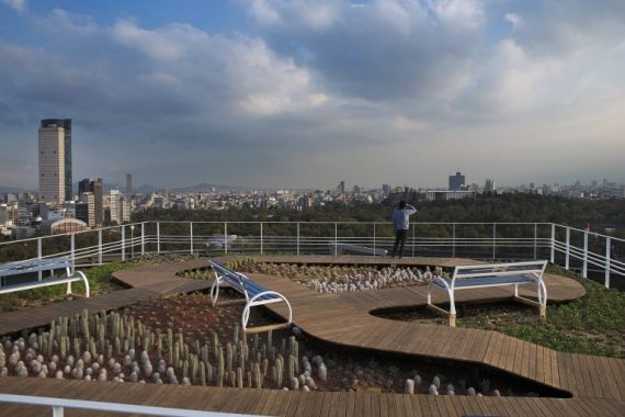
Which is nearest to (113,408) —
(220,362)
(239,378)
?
(239,378)

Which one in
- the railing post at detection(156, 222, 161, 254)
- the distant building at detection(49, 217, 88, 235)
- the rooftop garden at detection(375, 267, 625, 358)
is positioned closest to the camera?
the rooftop garden at detection(375, 267, 625, 358)

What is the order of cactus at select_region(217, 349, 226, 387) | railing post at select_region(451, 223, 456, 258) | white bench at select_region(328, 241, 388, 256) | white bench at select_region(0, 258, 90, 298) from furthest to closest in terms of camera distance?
railing post at select_region(451, 223, 456, 258), white bench at select_region(328, 241, 388, 256), white bench at select_region(0, 258, 90, 298), cactus at select_region(217, 349, 226, 387)

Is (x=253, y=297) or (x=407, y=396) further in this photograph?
(x=253, y=297)

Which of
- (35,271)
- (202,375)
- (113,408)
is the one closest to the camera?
(113,408)

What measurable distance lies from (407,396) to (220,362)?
202 centimetres

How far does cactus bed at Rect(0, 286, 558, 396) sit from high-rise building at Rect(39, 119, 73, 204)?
95.2 feet

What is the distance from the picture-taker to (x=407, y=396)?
4.10m

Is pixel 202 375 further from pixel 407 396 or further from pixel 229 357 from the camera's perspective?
pixel 407 396

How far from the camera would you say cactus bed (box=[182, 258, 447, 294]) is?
1009cm

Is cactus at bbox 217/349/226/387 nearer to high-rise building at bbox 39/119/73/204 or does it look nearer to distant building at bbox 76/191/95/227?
distant building at bbox 76/191/95/227

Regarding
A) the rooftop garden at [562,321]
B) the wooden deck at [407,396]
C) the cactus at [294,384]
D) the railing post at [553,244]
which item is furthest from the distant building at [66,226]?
the railing post at [553,244]

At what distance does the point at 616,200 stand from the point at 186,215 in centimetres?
2041

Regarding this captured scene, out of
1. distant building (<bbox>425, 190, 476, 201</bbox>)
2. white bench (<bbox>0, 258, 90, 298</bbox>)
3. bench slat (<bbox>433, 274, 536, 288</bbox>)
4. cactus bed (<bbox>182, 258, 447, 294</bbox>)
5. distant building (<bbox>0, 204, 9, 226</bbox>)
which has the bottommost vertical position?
cactus bed (<bbox>182, 258, 447, 294</bbox>)

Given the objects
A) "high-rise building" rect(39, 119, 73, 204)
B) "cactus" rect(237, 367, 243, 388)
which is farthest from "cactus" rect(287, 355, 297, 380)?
"high-rise building" rect(39, 119, 73, 204)
